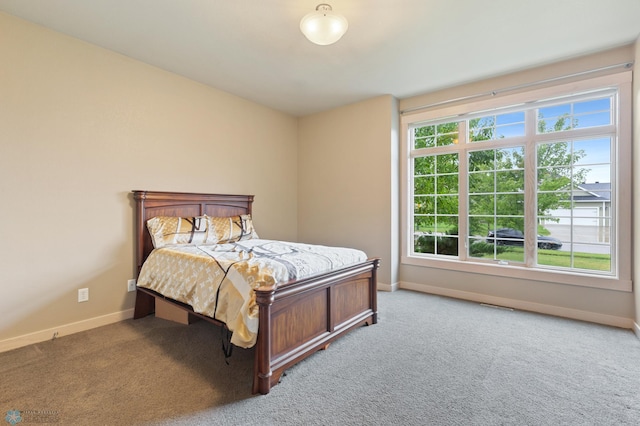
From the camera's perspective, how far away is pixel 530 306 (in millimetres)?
3211

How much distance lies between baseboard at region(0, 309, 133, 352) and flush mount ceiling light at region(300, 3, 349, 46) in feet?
10.1

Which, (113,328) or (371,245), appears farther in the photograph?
(371,245)

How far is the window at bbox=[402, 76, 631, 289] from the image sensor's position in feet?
9.55

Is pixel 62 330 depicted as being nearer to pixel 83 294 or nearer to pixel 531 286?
pixel 83 294

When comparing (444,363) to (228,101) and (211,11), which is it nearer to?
(211,11)

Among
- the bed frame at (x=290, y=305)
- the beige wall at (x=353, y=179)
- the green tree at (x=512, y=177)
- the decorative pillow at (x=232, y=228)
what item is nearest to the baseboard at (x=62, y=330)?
the bed frame at (x=290, y=305)

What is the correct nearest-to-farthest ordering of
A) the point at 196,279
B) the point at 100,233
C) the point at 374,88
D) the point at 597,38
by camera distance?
the point at 196,279
the point at 597,38
the point at 100,233
the point at 374,88

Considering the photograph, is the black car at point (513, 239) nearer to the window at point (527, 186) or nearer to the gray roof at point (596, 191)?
the window at point (527, 186)

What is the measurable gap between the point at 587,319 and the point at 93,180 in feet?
16.0

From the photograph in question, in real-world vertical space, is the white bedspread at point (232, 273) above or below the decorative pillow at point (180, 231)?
below

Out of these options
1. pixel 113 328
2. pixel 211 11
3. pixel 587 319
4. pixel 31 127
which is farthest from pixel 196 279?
pixel 587 319

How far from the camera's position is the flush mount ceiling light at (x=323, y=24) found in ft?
6.82

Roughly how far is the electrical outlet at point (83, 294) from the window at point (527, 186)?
355cm

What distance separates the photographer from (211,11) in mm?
2299
